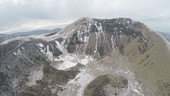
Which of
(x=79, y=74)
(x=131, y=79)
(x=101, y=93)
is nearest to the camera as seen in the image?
(x=101, y=93)

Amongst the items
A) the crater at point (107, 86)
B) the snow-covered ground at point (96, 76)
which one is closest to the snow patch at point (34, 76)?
the snow-covered ground at point (96, 76)

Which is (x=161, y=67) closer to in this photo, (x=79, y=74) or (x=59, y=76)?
(x=79, y=74)

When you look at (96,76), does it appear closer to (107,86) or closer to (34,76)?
(107,86)

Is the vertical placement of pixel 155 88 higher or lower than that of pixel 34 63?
lower

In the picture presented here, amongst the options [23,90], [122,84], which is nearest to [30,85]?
[23,90]

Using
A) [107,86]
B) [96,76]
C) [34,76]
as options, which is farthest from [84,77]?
[34,76]

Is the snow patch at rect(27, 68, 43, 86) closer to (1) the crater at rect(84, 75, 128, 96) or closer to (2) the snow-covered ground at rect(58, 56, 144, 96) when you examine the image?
(2) the snow-covered ground at rect(58, 56, 144, 96)

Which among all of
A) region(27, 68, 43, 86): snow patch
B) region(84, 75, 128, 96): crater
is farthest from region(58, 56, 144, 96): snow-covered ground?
region(27, 68, 43, 86): snow patch

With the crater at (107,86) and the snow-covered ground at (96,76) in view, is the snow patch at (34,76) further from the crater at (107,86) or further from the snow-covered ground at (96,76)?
the crater at (107,86)
